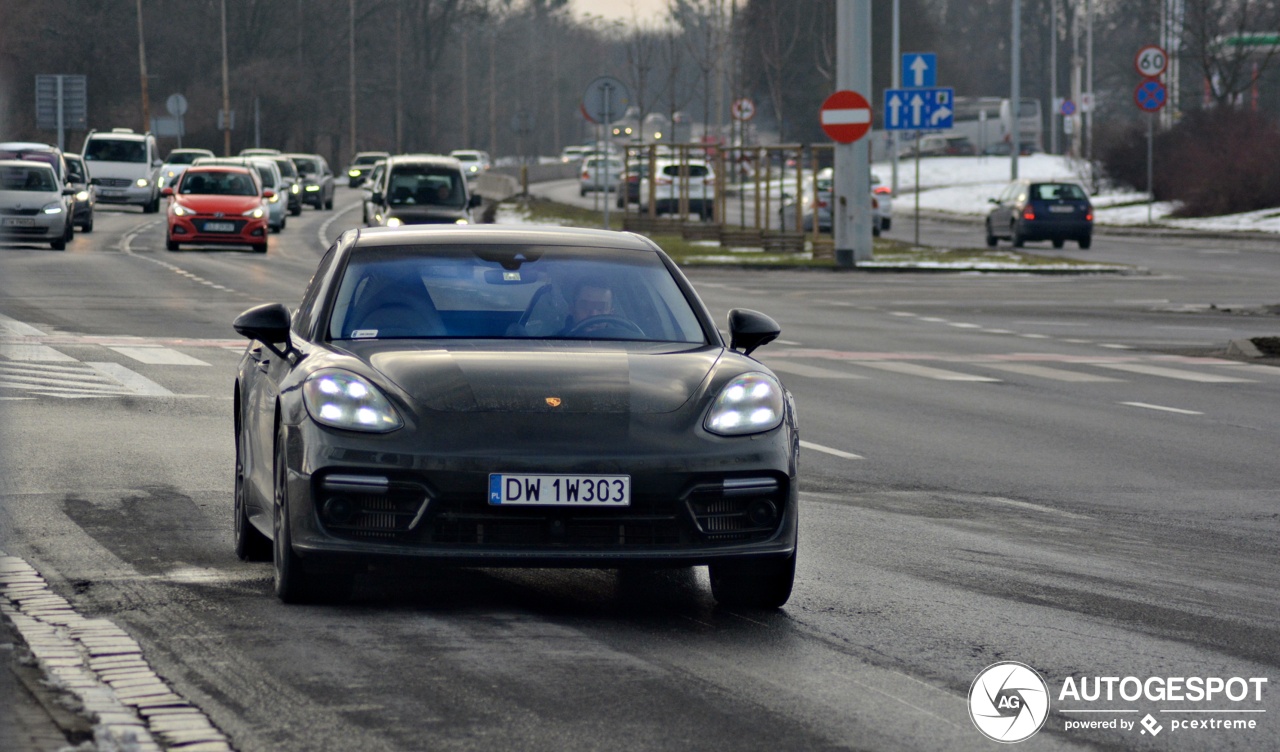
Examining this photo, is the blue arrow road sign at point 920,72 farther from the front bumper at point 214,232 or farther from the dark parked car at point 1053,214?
the front bumper at point 214,232

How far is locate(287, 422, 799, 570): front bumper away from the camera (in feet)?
21.6

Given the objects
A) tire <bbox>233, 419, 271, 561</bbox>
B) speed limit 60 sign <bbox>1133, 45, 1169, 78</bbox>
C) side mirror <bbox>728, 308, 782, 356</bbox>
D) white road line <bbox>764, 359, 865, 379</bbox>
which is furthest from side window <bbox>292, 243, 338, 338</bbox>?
speed limit 60 sign <bbox>1133, 45, 1169, 78</bbox>

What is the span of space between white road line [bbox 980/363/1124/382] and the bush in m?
38.0

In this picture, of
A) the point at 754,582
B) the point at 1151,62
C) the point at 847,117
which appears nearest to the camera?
the point at 754,582

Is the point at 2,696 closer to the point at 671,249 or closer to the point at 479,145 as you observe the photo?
the point at 671,249

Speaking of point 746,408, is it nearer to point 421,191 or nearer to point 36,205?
point 421,191

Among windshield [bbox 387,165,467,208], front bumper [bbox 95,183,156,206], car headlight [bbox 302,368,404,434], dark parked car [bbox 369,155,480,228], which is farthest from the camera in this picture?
front bumper [bbox 95,183,156,206]

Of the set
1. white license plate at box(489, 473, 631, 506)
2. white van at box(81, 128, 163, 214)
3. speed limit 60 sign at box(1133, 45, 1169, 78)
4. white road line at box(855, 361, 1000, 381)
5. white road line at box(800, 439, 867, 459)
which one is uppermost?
speed limit 60 sign at box(1133, 45, 1169, 78)

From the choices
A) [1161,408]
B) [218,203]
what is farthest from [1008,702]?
[218,203]

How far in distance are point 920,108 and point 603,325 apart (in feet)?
106

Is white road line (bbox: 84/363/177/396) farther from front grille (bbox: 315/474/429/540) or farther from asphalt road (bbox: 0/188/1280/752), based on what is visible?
front grille (bbox: 315/474/429/540)

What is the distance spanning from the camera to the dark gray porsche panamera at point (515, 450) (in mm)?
6586

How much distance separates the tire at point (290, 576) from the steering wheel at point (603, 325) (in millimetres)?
1186

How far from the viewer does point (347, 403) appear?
6.77 m
